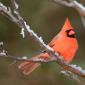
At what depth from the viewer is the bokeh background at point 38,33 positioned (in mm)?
5559

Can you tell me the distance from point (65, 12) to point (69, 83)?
32.8 inches

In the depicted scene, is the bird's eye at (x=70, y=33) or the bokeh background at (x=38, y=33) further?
the bokeh background at (x=38, y=33)

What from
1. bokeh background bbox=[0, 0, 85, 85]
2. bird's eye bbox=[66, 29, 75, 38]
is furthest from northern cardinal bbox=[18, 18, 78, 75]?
bokeh background bbox=[0, 0, 85, 85]

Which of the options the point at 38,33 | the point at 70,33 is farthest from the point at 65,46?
the point at 38,33

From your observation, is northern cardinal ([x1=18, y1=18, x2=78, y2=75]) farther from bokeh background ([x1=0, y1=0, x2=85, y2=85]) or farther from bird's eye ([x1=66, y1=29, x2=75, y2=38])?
bokeh background ([x1=0, y1=0, x2=85, y2=85])

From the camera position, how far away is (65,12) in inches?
223

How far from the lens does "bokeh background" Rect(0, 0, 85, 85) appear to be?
18.2 ft

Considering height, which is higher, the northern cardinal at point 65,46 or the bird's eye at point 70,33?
the bird's eye at point 70,33

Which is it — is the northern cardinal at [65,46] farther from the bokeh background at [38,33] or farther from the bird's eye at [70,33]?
the bokeh background at [38,33]

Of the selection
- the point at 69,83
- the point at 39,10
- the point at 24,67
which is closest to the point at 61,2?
the point at 24,67

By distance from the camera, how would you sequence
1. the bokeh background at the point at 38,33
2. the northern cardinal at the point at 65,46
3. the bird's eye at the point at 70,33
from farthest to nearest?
the bokeh background at the point at 38,33 → the northern cardinal at the point at 65,46 → the bird's eye at the point at 70,33

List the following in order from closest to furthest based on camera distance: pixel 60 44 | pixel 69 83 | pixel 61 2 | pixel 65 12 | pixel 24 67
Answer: pixel 61 2, pixel 24 67, pixel 60 44, pixel 69 83, pixel 65 12

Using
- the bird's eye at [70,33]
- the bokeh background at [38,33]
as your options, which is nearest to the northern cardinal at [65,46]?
the bird's eye at [70,33]

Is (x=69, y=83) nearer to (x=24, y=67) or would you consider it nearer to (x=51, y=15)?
(x=51, y=15)
